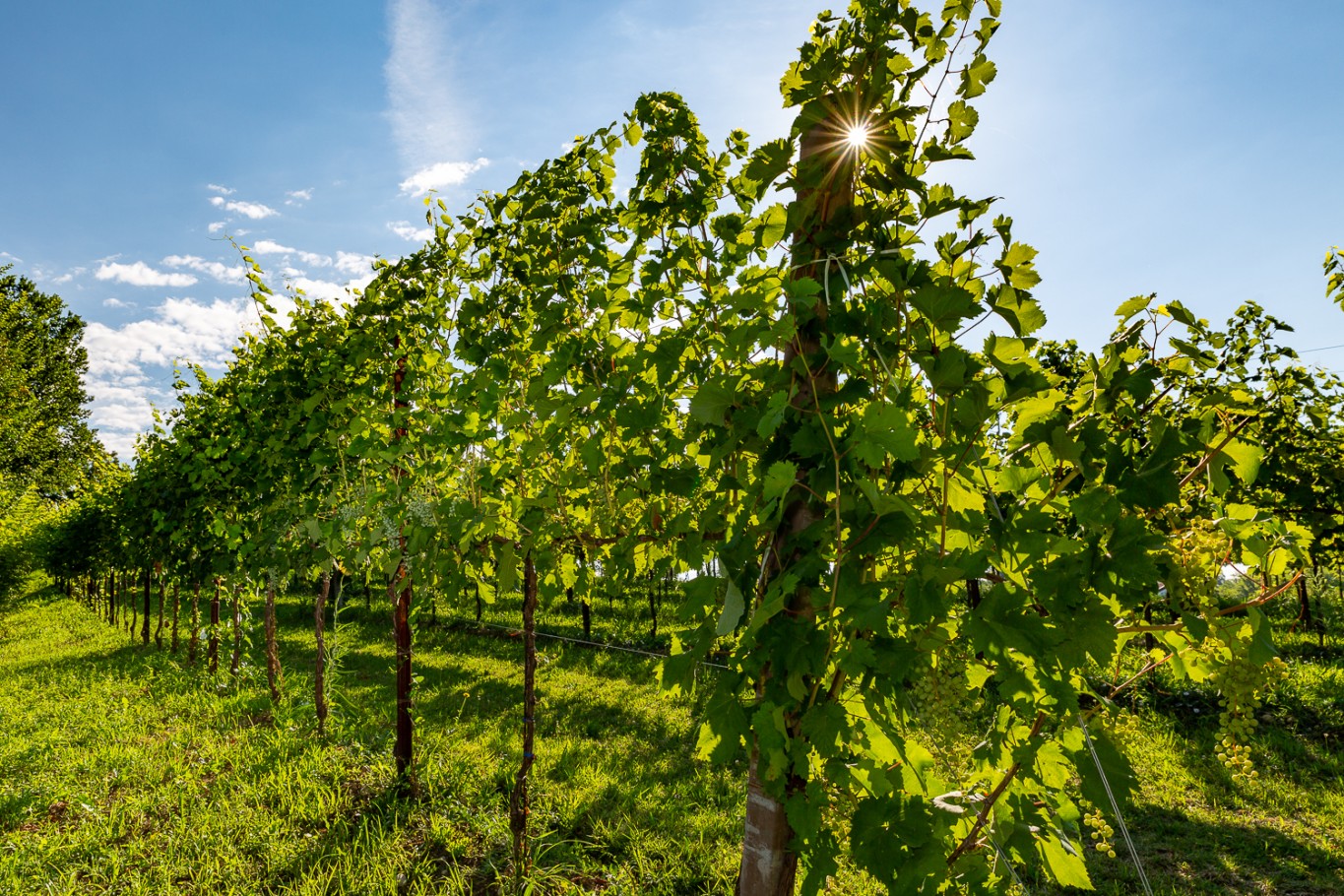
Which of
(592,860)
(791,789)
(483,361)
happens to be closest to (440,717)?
(592,860)

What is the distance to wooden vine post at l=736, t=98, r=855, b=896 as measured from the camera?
5.04 feet

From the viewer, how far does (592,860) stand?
185 inches

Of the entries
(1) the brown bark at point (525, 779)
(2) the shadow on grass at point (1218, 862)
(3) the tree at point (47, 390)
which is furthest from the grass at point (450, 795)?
(3) the tree at point (47, 390)

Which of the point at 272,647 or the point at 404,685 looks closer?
the point at 404,685

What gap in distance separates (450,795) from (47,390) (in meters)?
44.9

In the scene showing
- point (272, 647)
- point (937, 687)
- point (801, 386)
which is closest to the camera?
point (937, 687)

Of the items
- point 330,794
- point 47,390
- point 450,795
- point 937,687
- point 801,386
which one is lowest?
point 450,795

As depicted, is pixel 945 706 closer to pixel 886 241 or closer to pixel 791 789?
pixel 791 789

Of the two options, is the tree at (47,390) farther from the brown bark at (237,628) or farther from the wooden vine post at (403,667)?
the wooden vine post at (403,667)

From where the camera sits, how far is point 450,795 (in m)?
5.47

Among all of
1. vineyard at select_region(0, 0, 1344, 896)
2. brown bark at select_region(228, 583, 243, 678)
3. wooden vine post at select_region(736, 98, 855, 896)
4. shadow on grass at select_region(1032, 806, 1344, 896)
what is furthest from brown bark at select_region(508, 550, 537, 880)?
brown bark at select_region(228, 583, 243, 678)

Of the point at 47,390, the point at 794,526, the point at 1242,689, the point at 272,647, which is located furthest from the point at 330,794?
the point at 47,390

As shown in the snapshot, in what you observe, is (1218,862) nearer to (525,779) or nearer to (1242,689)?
(525,779)

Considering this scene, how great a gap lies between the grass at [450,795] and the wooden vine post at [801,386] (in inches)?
31.0
